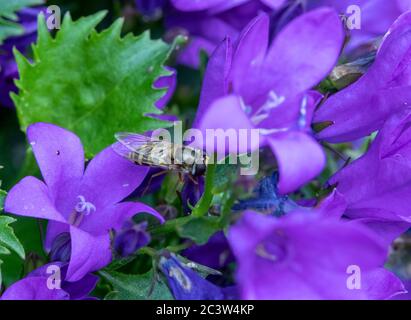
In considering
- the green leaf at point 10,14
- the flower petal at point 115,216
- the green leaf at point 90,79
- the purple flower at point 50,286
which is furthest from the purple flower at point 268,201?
the green leaf at point 10,14

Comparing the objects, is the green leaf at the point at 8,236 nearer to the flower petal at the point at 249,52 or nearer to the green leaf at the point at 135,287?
the green leaf at the point at 135,287

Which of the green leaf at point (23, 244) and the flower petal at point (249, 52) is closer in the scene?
the flower petal at point (249, 52)

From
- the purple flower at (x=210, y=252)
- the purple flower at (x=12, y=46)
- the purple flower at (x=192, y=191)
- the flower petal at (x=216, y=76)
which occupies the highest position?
the purple flower at (x=12, y=46)

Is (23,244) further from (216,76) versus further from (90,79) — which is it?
(216,76)

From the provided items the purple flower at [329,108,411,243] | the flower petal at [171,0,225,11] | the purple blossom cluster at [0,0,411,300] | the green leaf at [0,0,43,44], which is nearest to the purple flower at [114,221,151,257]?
the purple blossom cluster at [0,0,411,300]

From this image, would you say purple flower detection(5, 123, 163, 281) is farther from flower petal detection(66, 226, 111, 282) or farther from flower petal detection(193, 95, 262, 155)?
flower petal detection(193, 95, 262, 155)

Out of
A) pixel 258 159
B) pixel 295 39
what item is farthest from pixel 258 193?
pixel 295 39
